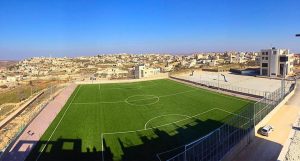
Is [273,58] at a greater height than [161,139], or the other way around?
[273,58]

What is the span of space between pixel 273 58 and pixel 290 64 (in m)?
7.09

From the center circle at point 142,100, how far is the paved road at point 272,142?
17.5m

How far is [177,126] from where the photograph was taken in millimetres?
24719

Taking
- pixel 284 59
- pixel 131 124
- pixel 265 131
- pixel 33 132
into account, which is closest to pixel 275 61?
pixel 284 59

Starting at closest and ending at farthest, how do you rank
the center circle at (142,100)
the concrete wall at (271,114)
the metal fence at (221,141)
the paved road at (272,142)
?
the metal fence at (221,141), the paved road at (272,142), the concrete wall at (271,114), the center circle at (142,100)

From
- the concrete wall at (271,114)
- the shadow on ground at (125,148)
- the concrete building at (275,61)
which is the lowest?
the shadow on ground at (125,148)

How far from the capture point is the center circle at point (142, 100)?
36875 millimetres

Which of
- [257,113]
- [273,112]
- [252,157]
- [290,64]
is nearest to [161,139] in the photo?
[252,157]

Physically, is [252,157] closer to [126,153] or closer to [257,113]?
[257,113]

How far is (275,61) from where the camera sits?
186 ft

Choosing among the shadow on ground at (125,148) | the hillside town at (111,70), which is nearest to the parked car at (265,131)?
the shadow on ground at (125,148)

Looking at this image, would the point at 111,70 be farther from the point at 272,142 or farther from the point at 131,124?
the point at 272,142

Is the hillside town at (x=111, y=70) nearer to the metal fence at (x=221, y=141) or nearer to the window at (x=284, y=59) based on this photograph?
the window at (x=284, y=59)

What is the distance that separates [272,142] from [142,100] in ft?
72.9
